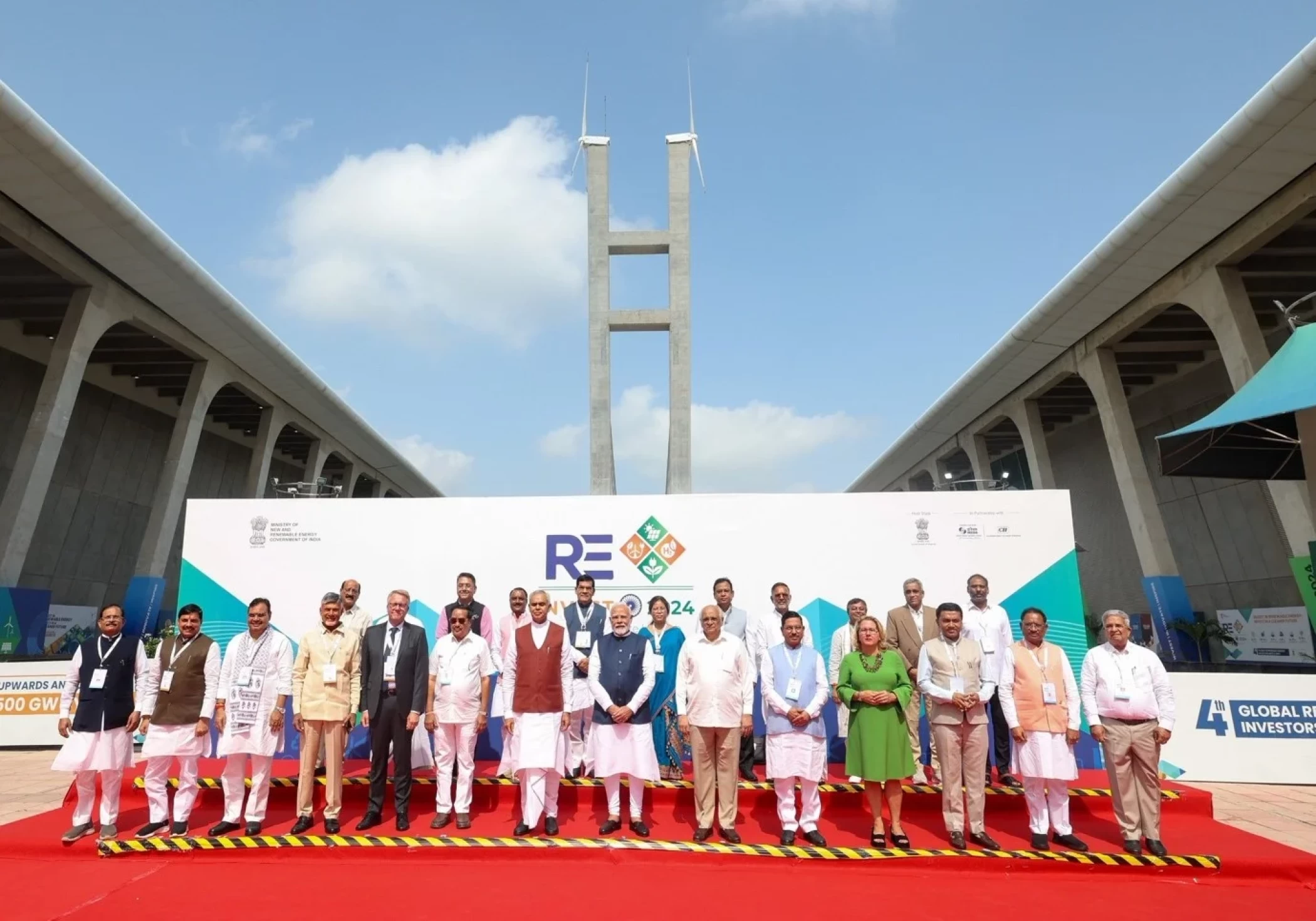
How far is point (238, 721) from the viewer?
17.5 feet

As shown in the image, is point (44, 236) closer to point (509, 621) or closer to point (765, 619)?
point (509, 621)

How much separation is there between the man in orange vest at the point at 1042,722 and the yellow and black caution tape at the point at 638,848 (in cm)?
31

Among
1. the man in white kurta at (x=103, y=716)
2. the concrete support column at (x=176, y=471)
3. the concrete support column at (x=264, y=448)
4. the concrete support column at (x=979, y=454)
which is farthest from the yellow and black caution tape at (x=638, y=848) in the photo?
the concrete support column at (x=979, y=454)

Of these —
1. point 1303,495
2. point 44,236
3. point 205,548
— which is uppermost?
point 44,236

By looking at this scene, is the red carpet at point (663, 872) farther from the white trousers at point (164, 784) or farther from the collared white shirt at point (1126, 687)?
the collared white shirt at point (1126, 687)

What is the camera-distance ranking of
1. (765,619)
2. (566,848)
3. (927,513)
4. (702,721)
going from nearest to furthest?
(566,848) → (702,721) → (765,619) → (927,513)

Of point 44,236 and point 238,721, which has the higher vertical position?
point 44,236

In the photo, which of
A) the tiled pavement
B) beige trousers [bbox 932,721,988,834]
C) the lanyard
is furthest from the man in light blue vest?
the lanyard

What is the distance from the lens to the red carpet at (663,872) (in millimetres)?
4113

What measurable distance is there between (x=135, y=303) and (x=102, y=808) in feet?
48.9

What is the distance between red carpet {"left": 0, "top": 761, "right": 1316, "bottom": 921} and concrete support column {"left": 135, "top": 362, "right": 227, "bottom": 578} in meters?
14.7

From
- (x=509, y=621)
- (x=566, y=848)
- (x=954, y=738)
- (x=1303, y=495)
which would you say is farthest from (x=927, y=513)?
(x=1303, y=495)

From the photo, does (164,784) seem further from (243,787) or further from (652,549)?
(652,549)

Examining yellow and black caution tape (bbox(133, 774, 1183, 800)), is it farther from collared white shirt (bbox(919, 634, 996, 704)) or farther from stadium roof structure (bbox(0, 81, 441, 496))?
stadium roof structure (bbox(0, 81, 441, 496))
